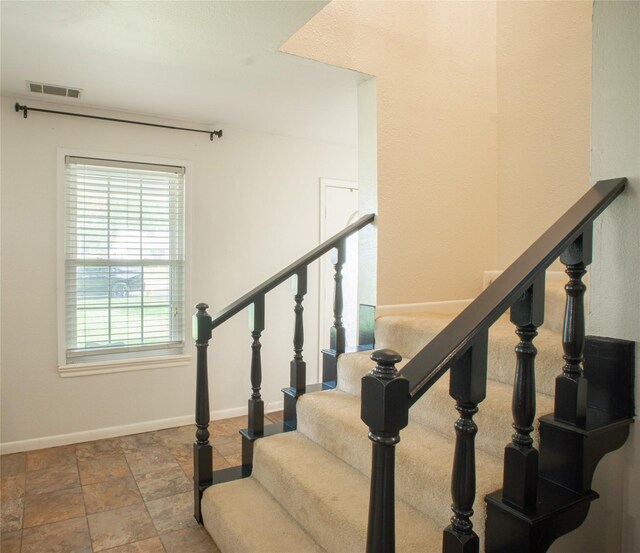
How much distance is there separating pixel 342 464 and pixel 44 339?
7.84ft

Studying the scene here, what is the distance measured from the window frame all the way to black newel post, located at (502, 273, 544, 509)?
287 cm

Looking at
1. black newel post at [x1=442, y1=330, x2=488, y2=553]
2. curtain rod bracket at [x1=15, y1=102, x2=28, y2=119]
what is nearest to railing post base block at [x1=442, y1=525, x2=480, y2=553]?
black newel post at [x1=442, y1=330, x2=488, y2=553]

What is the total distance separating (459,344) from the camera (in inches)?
46.8

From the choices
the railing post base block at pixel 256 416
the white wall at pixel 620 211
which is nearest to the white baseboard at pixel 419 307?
the railing post base block at pixel 256 416

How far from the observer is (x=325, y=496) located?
184 cm

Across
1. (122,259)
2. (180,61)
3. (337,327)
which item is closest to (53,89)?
(180,61)

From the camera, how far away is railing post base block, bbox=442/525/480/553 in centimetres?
129

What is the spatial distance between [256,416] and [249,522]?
0.58 m

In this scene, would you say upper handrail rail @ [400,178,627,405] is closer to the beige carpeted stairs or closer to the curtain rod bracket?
the beige carpeted stairs

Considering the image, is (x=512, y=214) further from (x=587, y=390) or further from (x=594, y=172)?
(x=587, y=390)

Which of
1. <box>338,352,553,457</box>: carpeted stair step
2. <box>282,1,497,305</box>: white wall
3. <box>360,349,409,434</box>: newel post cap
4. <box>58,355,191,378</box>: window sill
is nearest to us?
<box>360,349,409,434</box>: newel post cap

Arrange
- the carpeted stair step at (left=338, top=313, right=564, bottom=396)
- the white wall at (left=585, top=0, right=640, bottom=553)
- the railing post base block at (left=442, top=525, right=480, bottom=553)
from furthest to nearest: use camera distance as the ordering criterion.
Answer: the carpeted stair step at (left=338, top=313, right=564, bottom=396), the white wall at (left=585, top=0, right=640, bottom=553), the railing post base block at (left=442, top=525, right=480, bottom=553)

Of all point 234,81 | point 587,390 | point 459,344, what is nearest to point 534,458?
point 587,390

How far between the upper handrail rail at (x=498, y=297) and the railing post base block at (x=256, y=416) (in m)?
1.44
